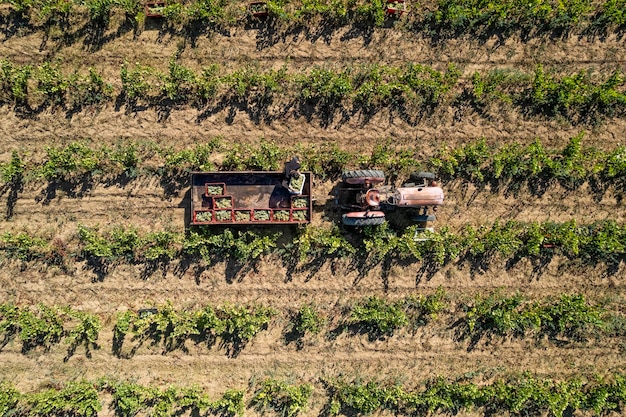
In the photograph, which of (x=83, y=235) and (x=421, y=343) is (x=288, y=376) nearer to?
(x=421, y=343)

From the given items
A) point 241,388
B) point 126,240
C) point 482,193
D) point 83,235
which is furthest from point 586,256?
point 83,235

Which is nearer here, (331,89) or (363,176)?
(363,176)

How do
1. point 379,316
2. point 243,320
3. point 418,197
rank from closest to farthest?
point 418,197, point 243,320, point 379,316

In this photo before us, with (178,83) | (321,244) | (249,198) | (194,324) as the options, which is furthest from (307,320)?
(178,83)

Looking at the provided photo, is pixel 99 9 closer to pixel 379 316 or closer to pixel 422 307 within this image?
pixel 379 316

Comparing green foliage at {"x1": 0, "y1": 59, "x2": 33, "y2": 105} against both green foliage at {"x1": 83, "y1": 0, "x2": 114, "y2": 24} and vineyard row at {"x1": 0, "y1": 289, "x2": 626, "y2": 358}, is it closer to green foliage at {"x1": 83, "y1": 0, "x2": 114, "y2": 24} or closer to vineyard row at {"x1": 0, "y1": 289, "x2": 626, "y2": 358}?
green foliage at {"x1": 83, "y1": 0, "x2": 114, "y2": 24}

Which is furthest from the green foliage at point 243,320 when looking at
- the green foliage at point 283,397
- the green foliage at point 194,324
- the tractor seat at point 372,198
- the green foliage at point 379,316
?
the tractor seat at point 372,198
